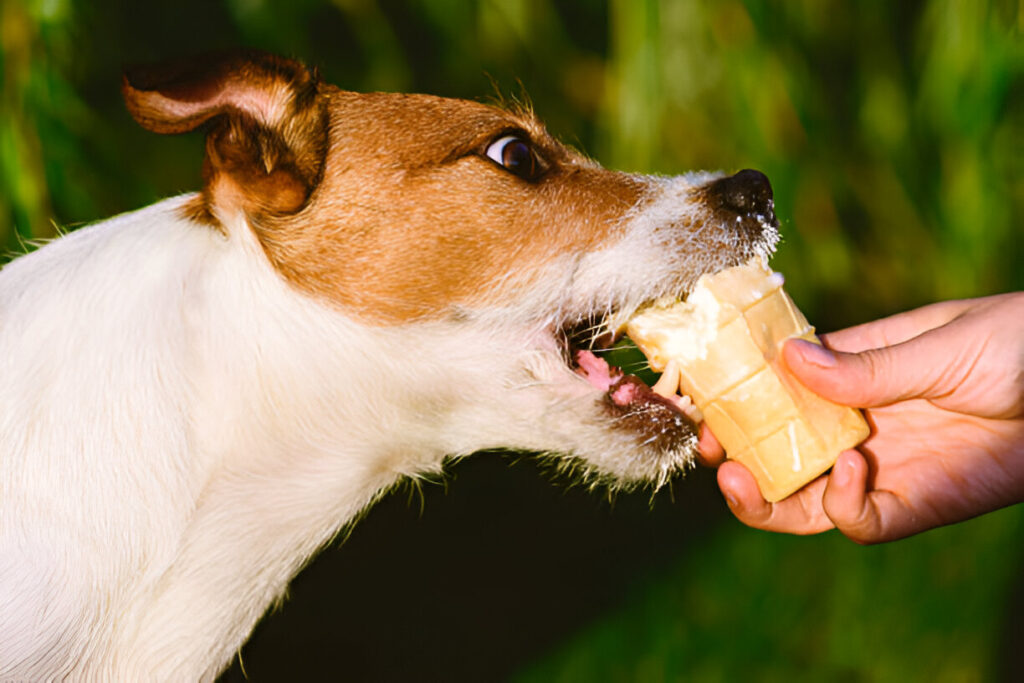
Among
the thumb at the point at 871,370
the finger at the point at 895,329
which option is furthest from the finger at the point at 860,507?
the finger at the point at 895,329

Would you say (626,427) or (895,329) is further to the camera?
(895,329)

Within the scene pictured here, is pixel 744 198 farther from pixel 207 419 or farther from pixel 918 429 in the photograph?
pixel 207 419

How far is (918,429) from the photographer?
1.89 meters

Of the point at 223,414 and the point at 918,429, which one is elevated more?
the point at 223,414

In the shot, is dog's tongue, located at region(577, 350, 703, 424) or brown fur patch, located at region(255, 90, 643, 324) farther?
dog's tongue, located at region(577, 350, 703, 424)

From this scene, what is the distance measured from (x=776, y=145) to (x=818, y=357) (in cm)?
158

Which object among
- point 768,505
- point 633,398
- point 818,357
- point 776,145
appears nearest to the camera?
point 818,357

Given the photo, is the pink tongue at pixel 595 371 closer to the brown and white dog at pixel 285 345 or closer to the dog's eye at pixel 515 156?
the brown and white dog at pixel 285 345

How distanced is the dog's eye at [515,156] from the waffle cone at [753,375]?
359 mm

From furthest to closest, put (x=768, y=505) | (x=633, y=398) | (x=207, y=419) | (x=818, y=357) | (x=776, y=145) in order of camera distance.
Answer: (x=776, y=145) → (x=768, y=505) → (x=633, y=398) → (x=818, y=357) → (x=207, y=419)

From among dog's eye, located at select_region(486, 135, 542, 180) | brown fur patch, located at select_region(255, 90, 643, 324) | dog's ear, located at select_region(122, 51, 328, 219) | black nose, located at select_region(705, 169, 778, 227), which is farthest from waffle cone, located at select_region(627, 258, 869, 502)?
dog's ear, located at select_region(122, 51, 328, 219)

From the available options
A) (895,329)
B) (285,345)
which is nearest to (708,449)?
(895,329)

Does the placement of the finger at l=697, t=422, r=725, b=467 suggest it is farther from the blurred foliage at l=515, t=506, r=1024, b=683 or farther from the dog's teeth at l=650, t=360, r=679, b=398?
the blurred foliage at l=515, t=506, r=1024, b=683

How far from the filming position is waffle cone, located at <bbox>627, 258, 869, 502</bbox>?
5.18 ft
